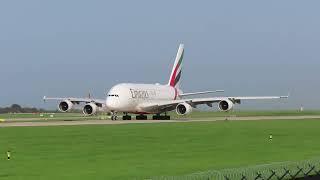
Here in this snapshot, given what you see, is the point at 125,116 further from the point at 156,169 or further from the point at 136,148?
the point at 156,169

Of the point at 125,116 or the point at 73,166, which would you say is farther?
the point at 125,116

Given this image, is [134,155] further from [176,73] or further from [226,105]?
[176,73]

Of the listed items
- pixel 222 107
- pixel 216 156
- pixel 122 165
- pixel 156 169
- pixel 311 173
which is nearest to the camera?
pixel 311 173

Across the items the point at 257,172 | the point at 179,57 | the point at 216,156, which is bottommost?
the point at 257,172

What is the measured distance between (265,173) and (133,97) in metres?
69.6

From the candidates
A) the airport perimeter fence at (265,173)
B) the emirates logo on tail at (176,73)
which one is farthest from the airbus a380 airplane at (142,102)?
the airport perimeter fence at (265,173)

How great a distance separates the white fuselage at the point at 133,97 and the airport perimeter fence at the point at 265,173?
65.5 meters

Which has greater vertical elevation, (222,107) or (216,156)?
(222,107)

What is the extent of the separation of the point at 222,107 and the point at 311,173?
6983 centimetres

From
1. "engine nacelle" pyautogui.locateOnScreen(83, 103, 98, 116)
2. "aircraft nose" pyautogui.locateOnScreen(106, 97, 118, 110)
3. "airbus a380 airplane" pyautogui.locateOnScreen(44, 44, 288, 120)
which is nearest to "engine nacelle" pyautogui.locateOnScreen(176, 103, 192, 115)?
"airbus a380 airplane" pyautogui.locateOnScreen(44, 44, 288, 120)

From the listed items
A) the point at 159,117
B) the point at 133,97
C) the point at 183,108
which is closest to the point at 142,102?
the point at 133,97

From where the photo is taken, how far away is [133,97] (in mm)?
86938

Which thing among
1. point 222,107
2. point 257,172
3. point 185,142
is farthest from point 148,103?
point 257,172

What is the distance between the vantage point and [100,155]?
98.9 feet
